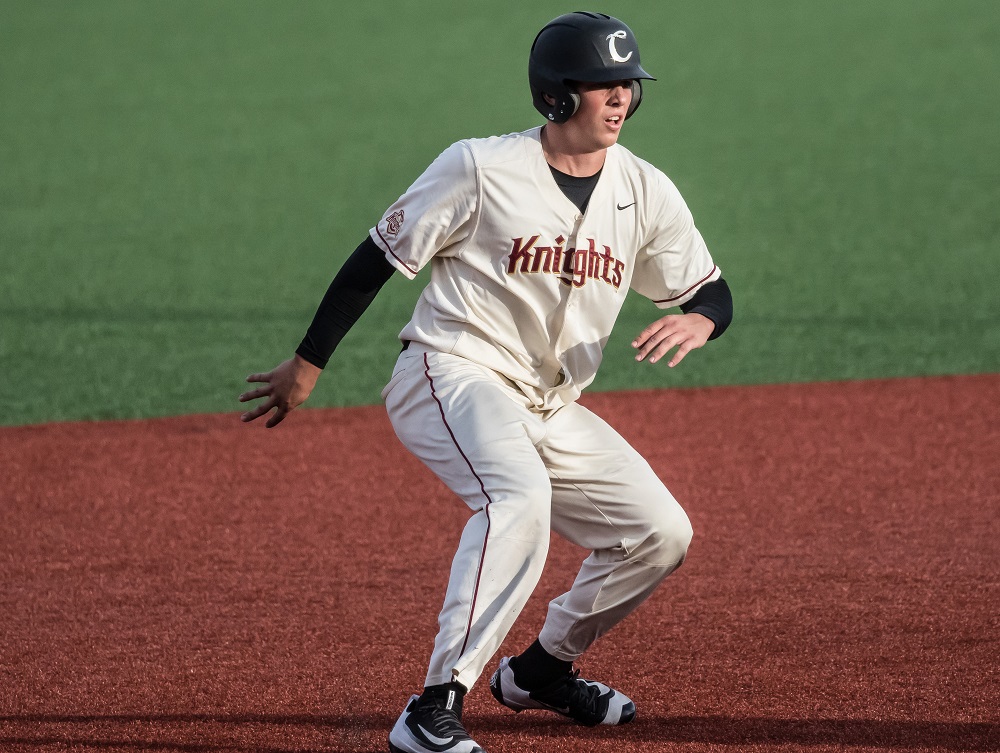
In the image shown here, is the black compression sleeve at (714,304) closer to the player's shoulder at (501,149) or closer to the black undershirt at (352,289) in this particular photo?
the black undershirt at (352,289)

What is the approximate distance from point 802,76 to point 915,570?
31.6ft

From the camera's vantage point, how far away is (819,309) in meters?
8.17

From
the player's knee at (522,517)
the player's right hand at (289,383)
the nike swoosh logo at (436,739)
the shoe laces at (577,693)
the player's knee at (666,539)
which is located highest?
the player's right hand at (289,383)

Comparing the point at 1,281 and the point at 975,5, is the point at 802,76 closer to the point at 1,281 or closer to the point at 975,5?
the point at 975,5

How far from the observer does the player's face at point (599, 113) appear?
10.9 feet

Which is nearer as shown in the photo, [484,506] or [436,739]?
[436,739]

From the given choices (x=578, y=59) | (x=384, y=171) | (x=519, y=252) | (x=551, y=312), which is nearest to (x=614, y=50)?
(x=578, y=59)

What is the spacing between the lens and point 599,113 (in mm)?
3340

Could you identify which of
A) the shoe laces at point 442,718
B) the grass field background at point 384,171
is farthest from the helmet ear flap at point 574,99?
the grass field background at point 384,171

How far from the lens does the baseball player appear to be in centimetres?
331

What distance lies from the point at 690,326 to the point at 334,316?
0.90 meters

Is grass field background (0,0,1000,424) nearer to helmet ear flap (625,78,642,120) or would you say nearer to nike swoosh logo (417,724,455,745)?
helmet ear flap (625,78,642,120)

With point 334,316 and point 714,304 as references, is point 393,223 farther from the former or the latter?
point 714,304

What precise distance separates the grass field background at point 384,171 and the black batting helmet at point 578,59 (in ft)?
12.5
